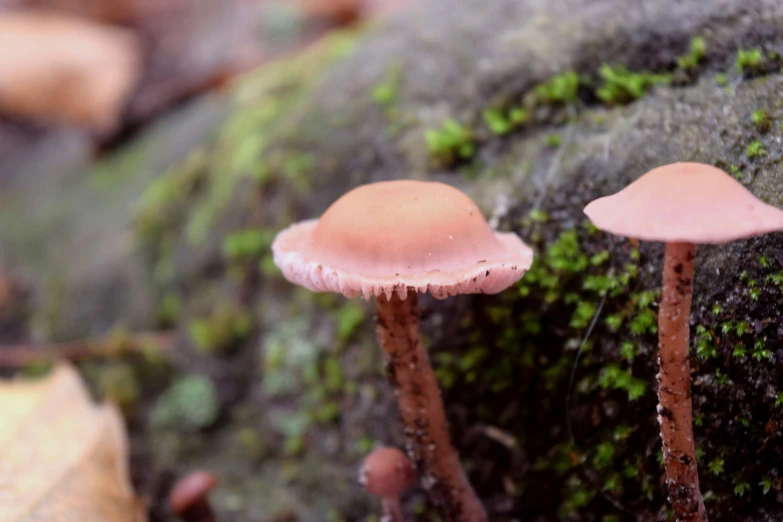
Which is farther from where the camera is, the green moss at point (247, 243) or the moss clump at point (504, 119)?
the green moss at point (247, 243)

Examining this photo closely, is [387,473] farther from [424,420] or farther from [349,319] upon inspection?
[349,319]

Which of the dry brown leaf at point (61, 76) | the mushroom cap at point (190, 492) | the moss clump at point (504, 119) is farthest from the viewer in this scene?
the dry brown leaf at point (61, 76)

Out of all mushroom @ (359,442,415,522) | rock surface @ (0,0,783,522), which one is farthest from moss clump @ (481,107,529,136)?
mushroom @ (359,442,415,522)

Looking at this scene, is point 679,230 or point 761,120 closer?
point 679,230

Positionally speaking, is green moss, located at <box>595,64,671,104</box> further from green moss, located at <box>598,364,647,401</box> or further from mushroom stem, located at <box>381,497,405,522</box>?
mushroom stem, located at <box>381,497,405,522</box>

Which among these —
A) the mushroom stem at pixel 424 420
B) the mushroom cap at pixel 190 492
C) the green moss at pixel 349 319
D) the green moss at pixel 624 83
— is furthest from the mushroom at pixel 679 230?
the mushroom cap at pixel 190 492

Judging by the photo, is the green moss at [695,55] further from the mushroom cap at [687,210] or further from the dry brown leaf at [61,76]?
the dry brown leaf at [61,76]

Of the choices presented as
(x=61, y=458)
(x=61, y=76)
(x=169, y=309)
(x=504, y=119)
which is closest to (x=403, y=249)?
(x=504, y=119)
